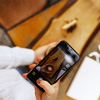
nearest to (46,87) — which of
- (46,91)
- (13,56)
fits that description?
(46,91)

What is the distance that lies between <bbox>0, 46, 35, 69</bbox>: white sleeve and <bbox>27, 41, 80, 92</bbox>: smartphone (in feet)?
0.54

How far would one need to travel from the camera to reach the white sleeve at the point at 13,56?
2.14 ft

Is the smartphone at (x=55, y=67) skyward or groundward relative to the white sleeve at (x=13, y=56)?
groundward

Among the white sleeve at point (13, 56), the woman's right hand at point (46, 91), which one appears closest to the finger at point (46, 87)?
the woman's right hand at point (46, 91)

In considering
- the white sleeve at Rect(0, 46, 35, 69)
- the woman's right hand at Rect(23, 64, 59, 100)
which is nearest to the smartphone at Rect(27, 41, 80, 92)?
the woman's right hand at Rect(23, 64, 59, 100)

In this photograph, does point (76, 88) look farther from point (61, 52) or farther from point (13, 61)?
point (13, 61)

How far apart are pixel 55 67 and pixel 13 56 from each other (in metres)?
0.22

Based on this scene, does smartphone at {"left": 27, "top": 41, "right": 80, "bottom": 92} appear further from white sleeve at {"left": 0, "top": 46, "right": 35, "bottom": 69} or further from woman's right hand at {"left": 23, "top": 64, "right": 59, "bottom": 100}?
white sleeve at {"left": 0, "top": 46, "right": 35, "bottom": 69}

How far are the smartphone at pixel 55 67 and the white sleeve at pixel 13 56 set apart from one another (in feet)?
0.54

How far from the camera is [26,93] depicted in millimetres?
631

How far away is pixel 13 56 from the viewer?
0.67 m

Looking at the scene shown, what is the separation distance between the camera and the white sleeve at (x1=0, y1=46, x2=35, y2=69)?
65 cm

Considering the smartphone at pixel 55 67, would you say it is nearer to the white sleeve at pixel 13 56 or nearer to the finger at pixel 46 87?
the finger at pixel 46 87

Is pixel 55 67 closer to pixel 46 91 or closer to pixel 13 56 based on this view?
pixel 46 91
